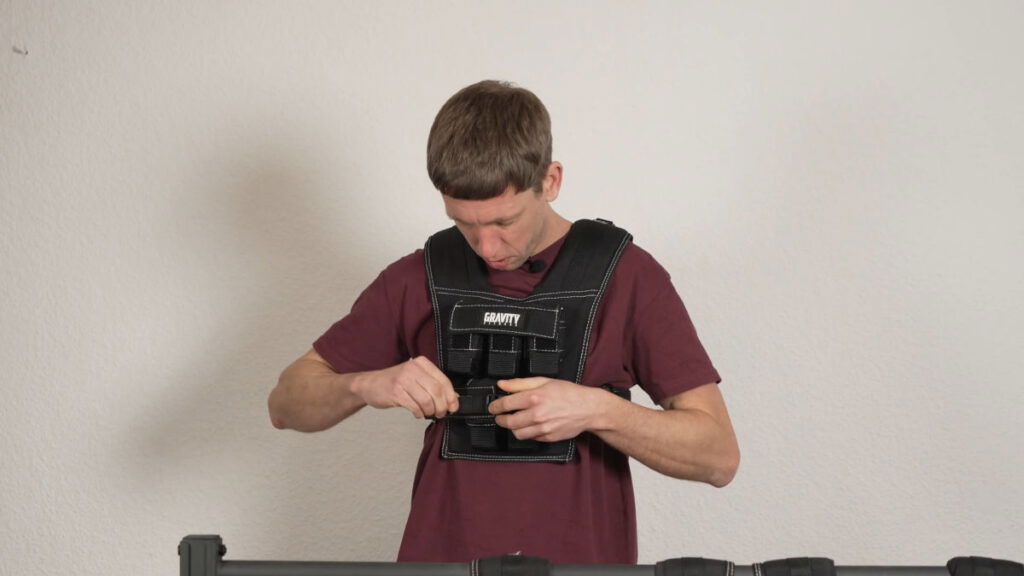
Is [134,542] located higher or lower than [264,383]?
lower

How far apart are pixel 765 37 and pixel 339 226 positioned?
41.4 inches

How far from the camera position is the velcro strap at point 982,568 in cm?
139

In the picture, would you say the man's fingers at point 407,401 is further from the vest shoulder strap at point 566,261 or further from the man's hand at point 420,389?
the vest shoulder strap at point 566,261

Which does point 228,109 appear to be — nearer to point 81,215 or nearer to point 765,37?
point 81,215

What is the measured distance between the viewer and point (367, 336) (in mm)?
1849

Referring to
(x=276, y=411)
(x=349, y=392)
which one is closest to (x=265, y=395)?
(x=276, y=411)

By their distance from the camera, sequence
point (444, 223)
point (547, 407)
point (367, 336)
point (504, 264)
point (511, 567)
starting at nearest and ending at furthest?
point (511, 567) < point (547, 407) < point (504, 264) < point (367, 336) < point (444, 223)

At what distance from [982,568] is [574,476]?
1.91 feet

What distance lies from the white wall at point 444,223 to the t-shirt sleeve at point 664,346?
2.76 ft

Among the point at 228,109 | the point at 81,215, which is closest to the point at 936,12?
the point at 228,109

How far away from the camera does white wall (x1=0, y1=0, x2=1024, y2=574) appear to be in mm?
2564

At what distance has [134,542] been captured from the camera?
264cm

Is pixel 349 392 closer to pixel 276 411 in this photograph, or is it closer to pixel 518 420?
pixel 276 411

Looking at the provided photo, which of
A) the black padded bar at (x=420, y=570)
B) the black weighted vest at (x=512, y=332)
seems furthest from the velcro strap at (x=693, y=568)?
the black weighted vest at (x=512, y=332)
